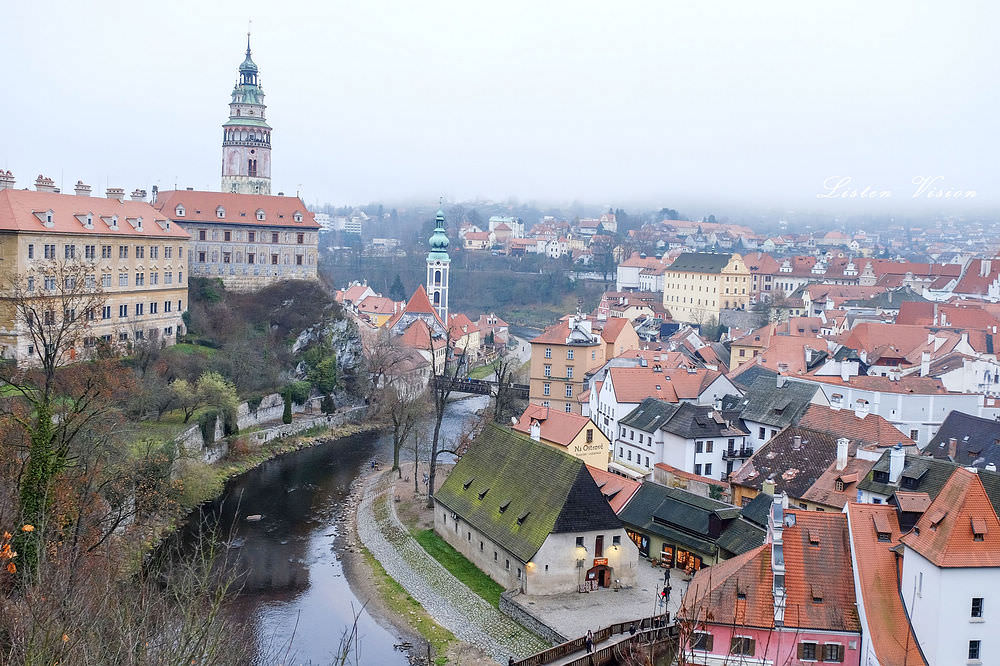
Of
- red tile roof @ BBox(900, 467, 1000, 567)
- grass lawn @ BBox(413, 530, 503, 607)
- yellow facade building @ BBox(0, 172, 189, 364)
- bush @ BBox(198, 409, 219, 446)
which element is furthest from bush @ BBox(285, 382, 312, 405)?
red tile roof @ BBox(900, 467, 1000, 567)

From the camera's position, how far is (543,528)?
25641 millimetres

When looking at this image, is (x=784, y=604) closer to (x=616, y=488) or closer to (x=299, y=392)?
(x=616, y=488)

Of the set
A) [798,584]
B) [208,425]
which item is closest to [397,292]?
[208,425]

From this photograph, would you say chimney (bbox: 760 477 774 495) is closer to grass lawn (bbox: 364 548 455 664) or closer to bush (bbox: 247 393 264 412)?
grass lawn (bbox: 364 548 455 664)

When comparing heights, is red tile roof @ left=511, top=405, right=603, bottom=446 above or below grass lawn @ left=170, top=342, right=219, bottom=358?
below

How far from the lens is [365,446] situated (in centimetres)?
4838

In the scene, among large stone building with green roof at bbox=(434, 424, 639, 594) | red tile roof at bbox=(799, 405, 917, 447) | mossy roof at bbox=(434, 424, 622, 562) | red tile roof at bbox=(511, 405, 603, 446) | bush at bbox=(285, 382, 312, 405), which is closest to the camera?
large stone building with green roof at bbox=(434, 424, 639, 594)

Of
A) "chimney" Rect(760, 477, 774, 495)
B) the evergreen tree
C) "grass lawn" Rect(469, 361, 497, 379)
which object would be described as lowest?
"grass lawn" Rect(469, 361, 497, 379)

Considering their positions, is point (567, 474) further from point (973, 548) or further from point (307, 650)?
point (973, 548)

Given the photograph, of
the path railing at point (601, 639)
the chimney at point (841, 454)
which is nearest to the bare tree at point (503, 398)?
the chimney at point (841, 454)

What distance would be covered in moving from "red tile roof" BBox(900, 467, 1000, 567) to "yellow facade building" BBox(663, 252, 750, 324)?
214 feet

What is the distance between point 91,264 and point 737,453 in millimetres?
31572

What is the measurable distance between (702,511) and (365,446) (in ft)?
80.0

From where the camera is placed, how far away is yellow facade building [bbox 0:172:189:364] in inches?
1624
